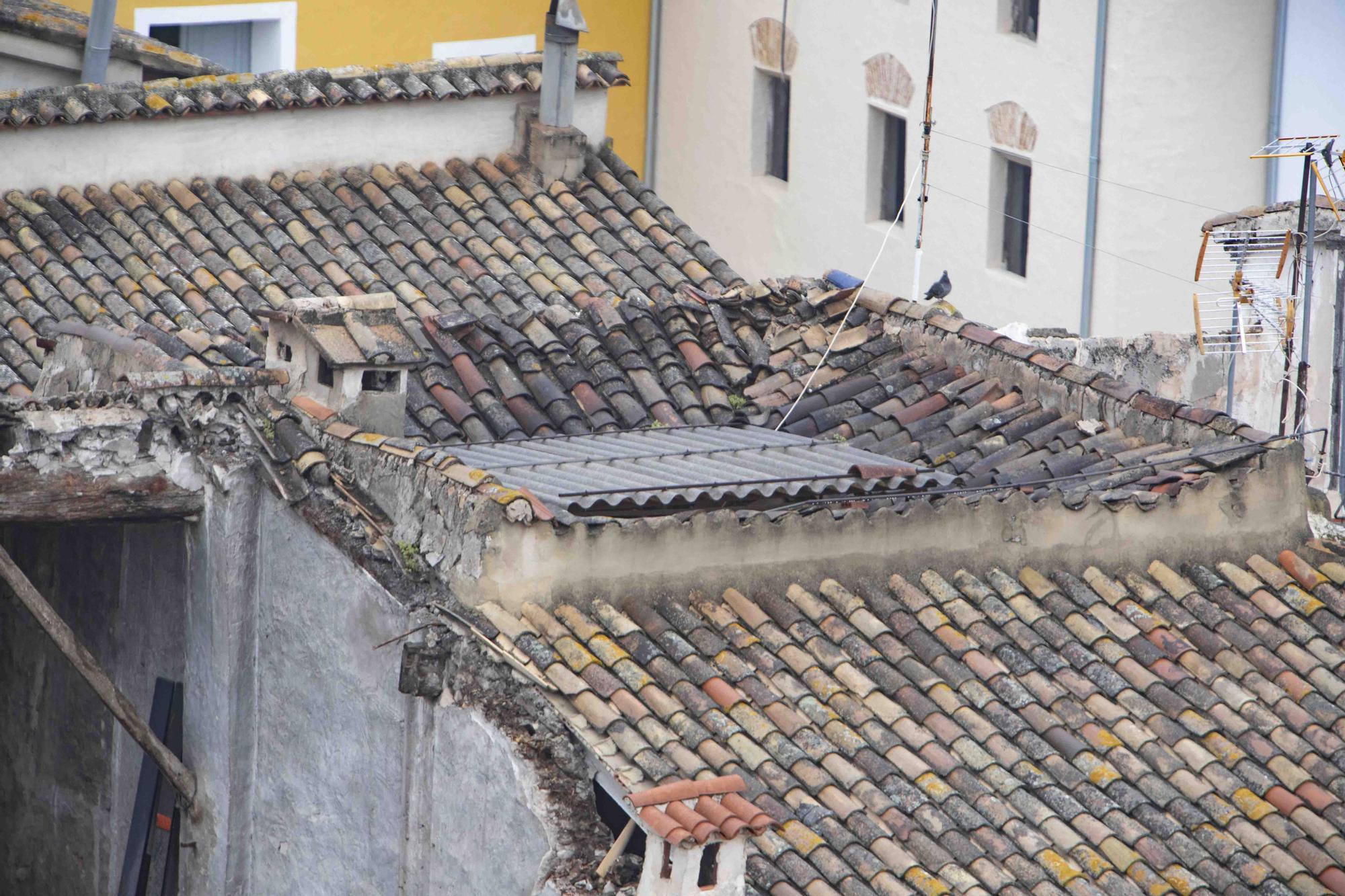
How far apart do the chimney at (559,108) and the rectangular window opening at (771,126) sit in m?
11.6

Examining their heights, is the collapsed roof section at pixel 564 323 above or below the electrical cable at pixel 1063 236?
below

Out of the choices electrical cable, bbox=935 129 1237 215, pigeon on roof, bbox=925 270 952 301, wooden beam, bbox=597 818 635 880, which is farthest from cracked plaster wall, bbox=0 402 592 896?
electrical cable, bbox=935 129 1237 215

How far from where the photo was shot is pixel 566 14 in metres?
18.1

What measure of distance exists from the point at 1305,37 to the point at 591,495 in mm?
13407

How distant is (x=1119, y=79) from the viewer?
939 inches

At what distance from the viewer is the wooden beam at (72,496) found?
1234 centimetres

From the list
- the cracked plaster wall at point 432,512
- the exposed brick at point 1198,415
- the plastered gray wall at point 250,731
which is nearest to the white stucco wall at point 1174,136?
the exposed brick at point 1198,415

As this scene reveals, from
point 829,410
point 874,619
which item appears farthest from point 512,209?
point 874,619

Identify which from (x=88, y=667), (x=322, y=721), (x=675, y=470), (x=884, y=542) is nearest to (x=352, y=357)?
(x=675, y=470)

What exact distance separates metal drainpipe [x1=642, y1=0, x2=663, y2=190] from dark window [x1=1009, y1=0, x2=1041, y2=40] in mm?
6811

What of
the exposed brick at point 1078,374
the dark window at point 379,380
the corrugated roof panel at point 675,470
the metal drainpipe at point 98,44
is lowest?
the corrugated roof panel at point 675,470

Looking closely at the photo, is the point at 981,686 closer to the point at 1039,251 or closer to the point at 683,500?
the point at 683,500

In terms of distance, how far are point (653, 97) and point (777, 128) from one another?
237cm

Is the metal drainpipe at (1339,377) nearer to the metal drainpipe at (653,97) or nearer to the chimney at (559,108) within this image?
the chimney at (559,108)
